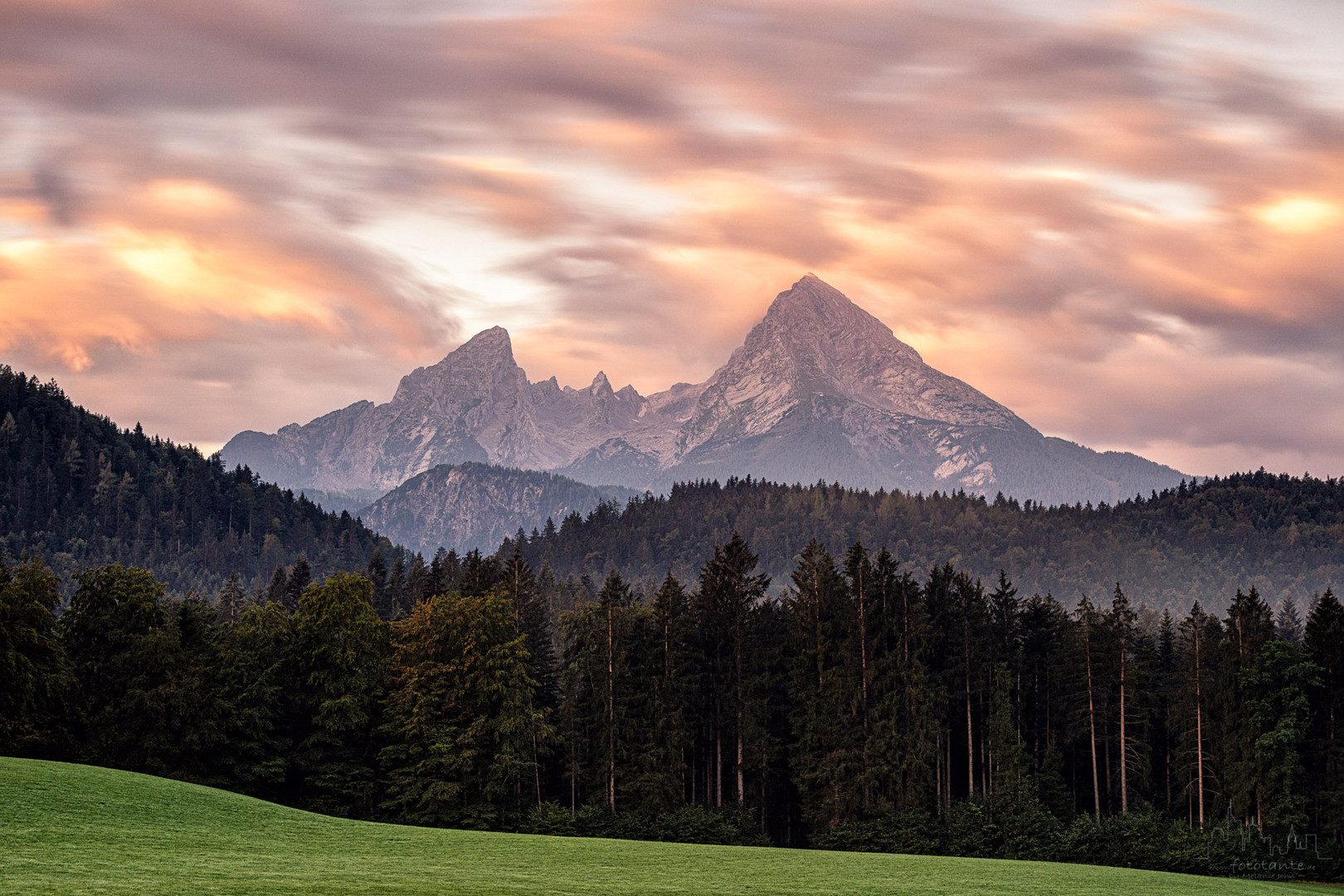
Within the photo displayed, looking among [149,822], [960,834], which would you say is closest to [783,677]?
[960,834]

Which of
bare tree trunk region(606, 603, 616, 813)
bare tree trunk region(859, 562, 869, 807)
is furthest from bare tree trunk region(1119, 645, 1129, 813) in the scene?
bare tree trunk region(606, 603, 616, 813)

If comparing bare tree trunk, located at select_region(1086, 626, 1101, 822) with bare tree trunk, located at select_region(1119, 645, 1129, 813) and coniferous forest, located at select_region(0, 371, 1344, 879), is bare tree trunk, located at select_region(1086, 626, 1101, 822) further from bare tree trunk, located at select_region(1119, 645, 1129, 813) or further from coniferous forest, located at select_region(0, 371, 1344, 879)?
bare tree trunk, located at select_region(1119, 645, 1129, 813)

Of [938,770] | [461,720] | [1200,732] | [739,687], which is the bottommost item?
[938,770]

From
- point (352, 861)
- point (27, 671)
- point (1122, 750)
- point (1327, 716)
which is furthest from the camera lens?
point (1122, 750)

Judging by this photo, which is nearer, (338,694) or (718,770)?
(338,694)

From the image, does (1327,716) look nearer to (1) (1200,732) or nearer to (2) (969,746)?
(1) (1200,732)

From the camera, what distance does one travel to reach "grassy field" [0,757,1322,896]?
39.2m

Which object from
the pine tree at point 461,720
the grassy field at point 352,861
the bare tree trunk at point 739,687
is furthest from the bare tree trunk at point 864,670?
the grassy field at point 352,861

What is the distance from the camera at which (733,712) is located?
11162 centimetres

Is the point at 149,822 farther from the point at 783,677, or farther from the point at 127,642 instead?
the point at 783,677

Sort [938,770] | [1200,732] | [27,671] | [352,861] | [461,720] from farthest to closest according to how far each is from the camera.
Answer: [938,770]
[1200,732]
[461,720]
[27,671]
[352,861]

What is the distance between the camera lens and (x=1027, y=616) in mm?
121688

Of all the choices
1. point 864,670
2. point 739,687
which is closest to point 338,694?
point 739,687

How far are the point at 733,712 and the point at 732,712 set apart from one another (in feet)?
0.65
